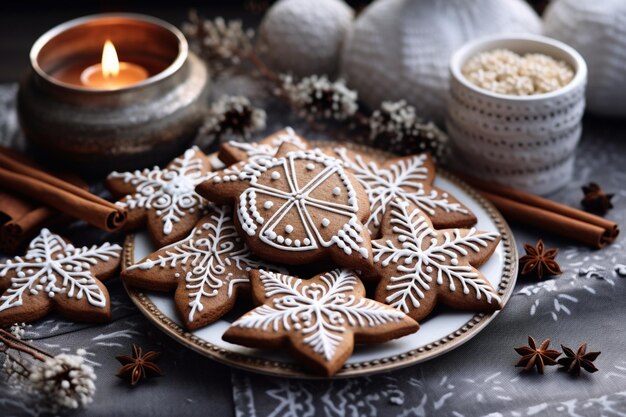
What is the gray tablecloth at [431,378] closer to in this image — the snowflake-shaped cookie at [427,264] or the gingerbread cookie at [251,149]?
the snowflake-shaped cookie at [427,264]

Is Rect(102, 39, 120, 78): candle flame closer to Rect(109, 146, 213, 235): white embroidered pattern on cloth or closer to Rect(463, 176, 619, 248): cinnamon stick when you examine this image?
Rect(109, 146, 213, 235): white embroidered pattern on cloth

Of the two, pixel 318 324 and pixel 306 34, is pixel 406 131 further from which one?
pixel 318 324

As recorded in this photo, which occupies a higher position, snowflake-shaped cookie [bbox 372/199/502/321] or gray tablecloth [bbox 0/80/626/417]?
snowflake-shaped cookie [bbox 372/199/502/321]

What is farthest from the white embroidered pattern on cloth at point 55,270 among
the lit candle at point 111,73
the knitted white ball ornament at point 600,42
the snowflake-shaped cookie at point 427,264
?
the knitted white ball ornament at point 600,42

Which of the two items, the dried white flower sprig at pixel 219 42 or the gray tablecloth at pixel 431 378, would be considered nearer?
the gray tablecloth at pixel 431 378

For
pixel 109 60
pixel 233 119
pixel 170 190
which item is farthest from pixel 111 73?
pixel 170 190

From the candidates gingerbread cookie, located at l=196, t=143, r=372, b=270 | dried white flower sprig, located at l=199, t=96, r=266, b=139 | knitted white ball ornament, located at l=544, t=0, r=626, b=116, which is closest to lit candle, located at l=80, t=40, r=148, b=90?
dried white flower sprig, located at l=199, t=96, r=266, b=139
